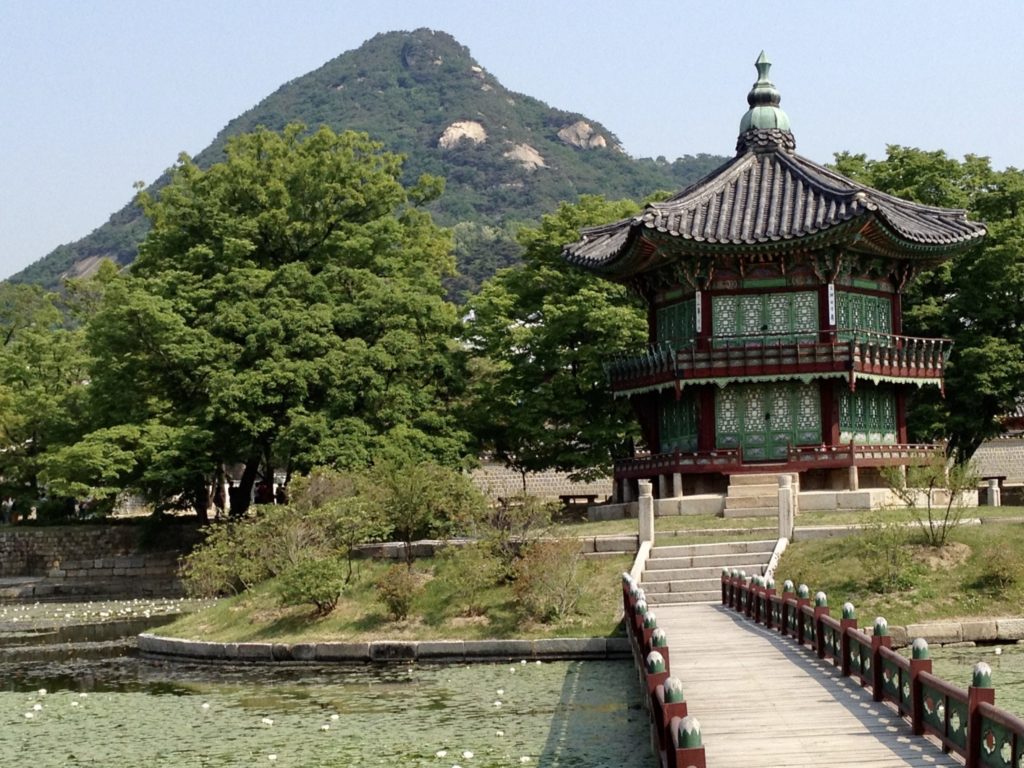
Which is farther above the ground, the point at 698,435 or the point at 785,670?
the point at 698,435

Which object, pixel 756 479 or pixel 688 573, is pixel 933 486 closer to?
pixel 688 573

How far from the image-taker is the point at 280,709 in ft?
77.4

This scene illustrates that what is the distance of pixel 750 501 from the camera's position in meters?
38.8

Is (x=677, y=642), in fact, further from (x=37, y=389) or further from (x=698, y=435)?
(x=37, y=389)

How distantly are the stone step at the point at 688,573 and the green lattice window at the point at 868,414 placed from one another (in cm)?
1207

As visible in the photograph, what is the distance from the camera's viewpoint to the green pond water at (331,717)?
1919 centimetres

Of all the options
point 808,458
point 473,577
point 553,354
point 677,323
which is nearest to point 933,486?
point 473,577

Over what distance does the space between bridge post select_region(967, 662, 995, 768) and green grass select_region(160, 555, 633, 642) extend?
16.3 meters

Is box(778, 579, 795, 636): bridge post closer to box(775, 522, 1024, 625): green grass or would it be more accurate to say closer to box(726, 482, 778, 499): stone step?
box(775, 522, 1024, 625): green grass

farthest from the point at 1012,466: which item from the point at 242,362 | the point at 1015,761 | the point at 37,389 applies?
the point at 1015,761

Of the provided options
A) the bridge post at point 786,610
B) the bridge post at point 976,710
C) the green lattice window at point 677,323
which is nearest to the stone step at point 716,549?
the bridge post at point 786,610

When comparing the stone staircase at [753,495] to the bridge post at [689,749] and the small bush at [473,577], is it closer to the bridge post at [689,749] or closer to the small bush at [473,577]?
the small bush at [473,577]

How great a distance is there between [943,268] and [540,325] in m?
14.6

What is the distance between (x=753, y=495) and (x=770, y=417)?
4273mm
